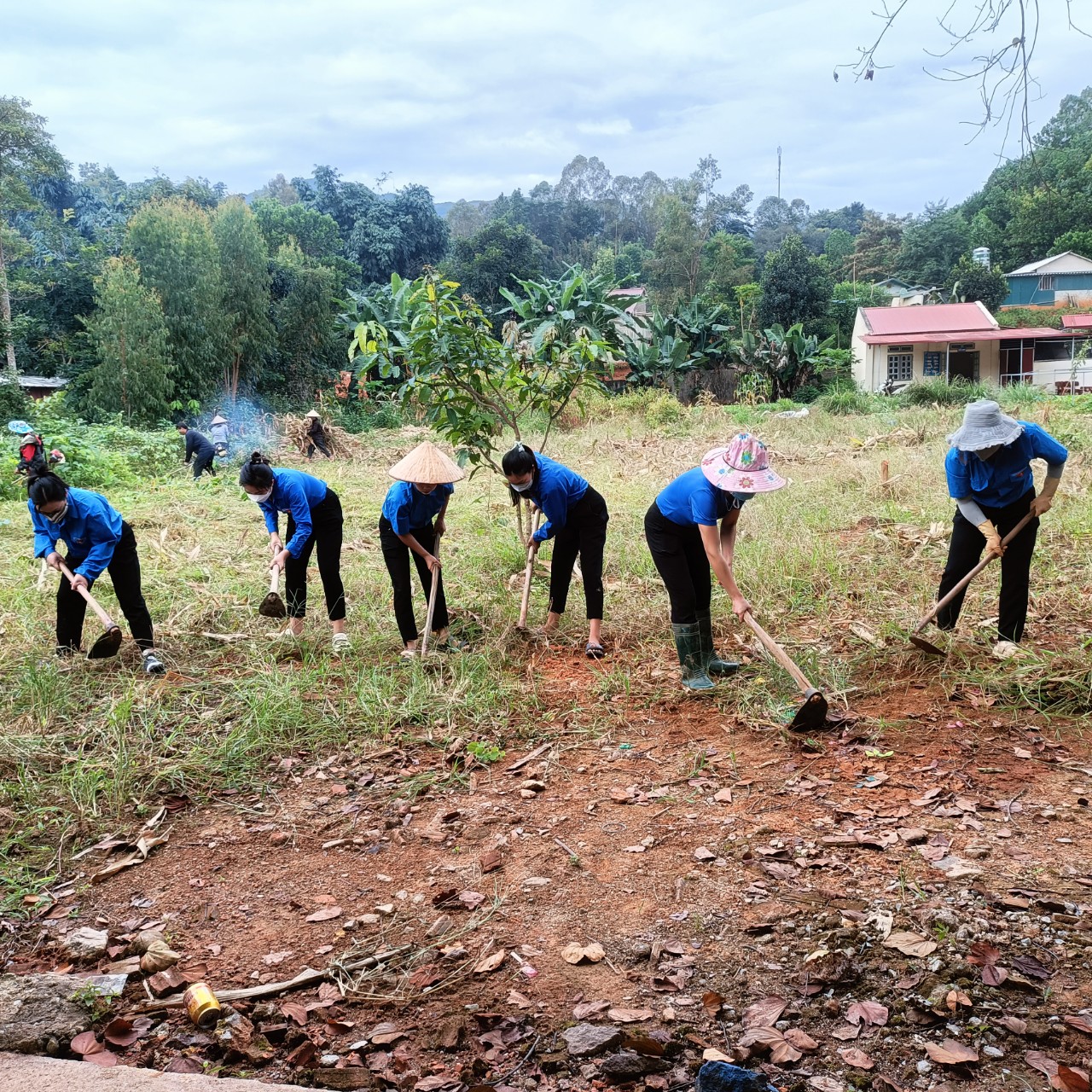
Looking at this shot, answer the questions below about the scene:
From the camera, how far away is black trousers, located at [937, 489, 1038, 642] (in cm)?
423

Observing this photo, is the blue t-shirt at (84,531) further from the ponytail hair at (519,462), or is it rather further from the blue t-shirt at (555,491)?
the blue t-shirt at (555,491)

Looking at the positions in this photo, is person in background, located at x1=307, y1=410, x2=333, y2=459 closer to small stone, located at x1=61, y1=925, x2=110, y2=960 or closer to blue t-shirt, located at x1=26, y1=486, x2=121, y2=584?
blue t-shirt, located at x1=26, y1=486, x2=121, y2=584

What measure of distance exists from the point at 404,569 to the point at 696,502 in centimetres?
180

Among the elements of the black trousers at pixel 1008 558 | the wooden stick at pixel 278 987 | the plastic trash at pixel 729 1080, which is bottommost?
the wooden stick at pixel 278 987

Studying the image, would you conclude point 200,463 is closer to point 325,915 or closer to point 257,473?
point 257,473

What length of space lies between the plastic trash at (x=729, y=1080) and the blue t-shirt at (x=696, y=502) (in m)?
2.37

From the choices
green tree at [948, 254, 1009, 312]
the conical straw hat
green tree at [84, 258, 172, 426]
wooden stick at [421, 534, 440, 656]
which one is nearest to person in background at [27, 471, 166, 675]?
wooden stick at [421, 534, 440, 656]

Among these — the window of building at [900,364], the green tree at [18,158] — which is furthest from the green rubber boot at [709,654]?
the green tree at [18,158]

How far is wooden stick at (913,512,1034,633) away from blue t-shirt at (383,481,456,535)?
8.46 ft

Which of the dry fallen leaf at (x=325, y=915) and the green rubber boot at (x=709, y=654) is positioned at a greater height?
the green rubber boot at (x=709, y=654)

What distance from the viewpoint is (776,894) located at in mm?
2703

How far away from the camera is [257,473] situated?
4.61 metres

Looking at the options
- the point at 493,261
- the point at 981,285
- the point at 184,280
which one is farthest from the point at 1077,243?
the point at 184,280

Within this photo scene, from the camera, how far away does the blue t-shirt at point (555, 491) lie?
15.5 feet
